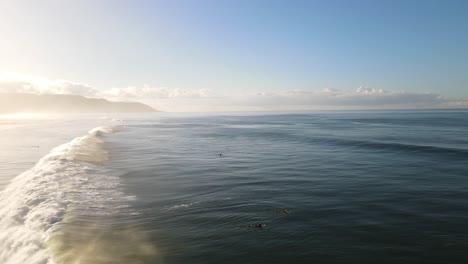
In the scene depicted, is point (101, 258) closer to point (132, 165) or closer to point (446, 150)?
point (132, 165)

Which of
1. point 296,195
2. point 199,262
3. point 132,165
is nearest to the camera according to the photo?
point 199,262

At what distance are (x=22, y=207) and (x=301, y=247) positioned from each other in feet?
42.1

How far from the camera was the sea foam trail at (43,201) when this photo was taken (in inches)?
458

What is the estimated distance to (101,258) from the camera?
10672mm

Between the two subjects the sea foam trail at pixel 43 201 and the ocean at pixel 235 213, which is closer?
the ocean at pixel 235 213

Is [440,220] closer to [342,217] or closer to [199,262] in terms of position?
[342,217]

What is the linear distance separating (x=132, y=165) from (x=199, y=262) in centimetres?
2014

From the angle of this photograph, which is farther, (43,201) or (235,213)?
(43,201)

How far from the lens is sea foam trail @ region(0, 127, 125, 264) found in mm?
11625

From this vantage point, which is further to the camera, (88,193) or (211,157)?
(211,157)

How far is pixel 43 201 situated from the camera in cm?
1712

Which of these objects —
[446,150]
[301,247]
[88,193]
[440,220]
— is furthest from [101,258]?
[446,150]

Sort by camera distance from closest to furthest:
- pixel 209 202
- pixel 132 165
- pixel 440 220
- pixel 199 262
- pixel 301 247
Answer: pixel 199 262
pixel 301 247
pixel 440 220
pixel 209 202
pixel 132 165

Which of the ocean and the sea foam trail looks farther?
the sea foam trail
